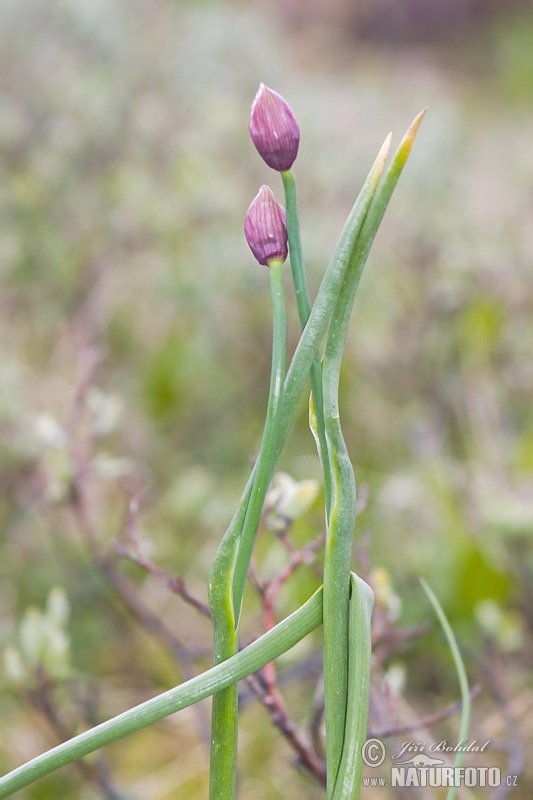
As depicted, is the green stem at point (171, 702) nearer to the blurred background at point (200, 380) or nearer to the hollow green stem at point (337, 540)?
the hollow green stem at point (337, 540)

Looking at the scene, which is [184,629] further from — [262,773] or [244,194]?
[244,194]

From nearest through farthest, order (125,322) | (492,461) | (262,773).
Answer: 1. (262,773)
2. (492,461)
3. (125,322)

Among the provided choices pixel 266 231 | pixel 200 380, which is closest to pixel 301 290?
pixel 266 231

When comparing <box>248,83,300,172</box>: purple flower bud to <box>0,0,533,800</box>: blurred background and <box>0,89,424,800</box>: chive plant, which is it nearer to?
<box>0,89,424,800</box>: chive plant

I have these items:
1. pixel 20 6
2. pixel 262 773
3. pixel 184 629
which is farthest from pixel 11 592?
pixel 20 6

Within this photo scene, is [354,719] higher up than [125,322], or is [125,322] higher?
[125,322]

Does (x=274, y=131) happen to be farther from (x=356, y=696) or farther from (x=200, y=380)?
(x=200, y=380)

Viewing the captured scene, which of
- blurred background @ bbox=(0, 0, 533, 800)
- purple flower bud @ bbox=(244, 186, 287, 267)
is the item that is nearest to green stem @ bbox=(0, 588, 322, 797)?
purple flower bud @ bbox=(244, 186, 287, 267)
